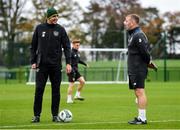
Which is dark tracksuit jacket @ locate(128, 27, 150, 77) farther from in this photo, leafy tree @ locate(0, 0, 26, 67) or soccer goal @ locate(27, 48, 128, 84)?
leafy tree @ locate(0, 0, 26, 67)

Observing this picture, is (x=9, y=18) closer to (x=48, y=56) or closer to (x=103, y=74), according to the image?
(x=103, y=74)

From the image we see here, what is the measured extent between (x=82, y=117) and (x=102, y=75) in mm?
33351

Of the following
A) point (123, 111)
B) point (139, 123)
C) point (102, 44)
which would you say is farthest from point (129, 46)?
point (102, 44)

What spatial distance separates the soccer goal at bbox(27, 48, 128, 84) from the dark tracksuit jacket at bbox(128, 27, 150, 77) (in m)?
31.2

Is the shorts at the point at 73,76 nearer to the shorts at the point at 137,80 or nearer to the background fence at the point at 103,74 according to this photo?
the shorts at the point at 137,80

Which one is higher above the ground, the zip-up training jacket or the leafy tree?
the leafy tree

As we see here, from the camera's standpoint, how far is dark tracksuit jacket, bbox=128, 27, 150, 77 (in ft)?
36.6

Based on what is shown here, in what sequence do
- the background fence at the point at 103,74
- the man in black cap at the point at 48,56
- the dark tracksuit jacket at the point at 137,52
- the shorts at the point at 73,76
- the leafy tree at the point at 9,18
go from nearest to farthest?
the dark tracksuit jacket at the point at 137,52, the man in black cap at the point at 48,56, the shorts at the point at 73,76, the background fence at the point at 103,74, the leafy tree at the point at 9,18

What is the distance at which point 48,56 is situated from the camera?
1166 cm

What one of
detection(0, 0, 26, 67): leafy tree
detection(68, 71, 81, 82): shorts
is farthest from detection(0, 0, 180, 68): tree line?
detection(68, 71, 81, 82): shorts

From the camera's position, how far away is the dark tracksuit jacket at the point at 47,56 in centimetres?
1165

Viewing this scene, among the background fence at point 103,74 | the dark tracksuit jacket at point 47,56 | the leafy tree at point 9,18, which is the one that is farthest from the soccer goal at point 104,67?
the dark tracksuit jacket at point 47,56

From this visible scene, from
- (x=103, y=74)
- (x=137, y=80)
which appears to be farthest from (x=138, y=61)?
(x=103, y=74)

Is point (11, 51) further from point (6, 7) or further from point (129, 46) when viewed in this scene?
point (129, 46)
